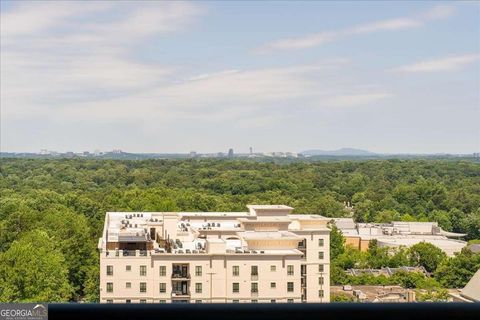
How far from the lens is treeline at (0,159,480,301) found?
314 inches

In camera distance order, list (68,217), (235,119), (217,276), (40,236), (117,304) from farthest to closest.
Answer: (68,217), (40,236), (235,119), (217,276), (117,304)

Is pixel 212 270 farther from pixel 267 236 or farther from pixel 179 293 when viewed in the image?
A: pixel 267 236

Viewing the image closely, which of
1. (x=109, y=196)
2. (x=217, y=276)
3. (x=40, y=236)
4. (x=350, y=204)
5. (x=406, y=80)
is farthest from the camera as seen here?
(x=350, y=204)

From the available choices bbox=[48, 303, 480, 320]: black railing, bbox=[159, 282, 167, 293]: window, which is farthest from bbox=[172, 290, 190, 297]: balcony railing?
bbox=[48, 303, 480, 320]: black railing

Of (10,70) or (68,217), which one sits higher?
(10,70)

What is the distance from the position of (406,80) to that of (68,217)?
5387 mm

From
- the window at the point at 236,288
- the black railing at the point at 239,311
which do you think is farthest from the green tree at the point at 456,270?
the black railing at the point at 239,311

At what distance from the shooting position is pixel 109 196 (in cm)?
1214

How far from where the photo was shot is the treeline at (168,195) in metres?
7.98

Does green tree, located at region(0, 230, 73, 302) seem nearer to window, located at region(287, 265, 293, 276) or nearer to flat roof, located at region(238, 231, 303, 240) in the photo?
flat roof, located at region(238, 231, 303, 240)

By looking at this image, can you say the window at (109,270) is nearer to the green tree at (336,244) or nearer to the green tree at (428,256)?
the green tree at (336,244)

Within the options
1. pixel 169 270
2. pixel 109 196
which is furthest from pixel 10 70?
pixel 109 196

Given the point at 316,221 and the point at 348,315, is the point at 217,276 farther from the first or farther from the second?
the point at 348,315

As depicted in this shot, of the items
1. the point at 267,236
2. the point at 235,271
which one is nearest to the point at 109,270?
the point at 235,271
